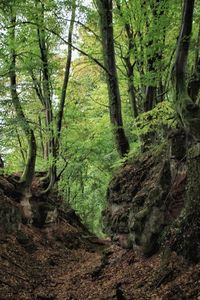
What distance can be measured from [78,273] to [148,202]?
12.3 ft

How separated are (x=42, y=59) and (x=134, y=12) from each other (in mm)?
5240

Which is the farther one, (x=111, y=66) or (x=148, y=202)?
(x=111, y=66)

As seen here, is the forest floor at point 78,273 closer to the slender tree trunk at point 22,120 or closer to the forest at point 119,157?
the forest at point 119,157

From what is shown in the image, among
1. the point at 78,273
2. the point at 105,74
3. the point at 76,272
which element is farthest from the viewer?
the point at 105,74

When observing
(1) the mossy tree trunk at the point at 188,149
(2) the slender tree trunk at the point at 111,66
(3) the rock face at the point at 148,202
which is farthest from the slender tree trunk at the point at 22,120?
(1) the mossy tree trunk at the point at 188,149

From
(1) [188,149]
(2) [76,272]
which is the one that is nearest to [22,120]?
(2) [76,272]

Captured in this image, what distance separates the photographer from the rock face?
8391 millimetres

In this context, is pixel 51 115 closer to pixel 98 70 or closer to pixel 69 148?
pixel 69 148

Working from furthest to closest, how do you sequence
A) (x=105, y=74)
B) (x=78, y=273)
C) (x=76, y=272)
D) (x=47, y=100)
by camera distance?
(x=47, y=100) → (x=105, y=74) → (x=76, y=272) → (x=78, y=273)

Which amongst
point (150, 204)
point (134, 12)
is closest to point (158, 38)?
point (134, 12)

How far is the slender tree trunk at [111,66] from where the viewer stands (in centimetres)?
1120

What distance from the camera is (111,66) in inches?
457

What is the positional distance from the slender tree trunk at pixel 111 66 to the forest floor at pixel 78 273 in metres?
3.97

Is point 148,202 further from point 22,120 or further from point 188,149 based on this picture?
point 22,120
